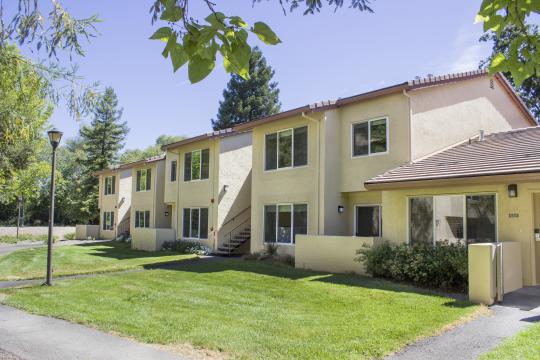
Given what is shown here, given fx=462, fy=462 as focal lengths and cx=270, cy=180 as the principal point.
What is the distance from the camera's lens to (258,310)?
9.09 metres

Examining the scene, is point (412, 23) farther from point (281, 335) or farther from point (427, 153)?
point (427, 153)

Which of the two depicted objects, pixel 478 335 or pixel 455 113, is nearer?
pixel 478 335

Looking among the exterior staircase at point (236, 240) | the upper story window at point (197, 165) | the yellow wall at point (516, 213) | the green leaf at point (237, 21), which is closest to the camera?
the green leaf at point (237, 21)

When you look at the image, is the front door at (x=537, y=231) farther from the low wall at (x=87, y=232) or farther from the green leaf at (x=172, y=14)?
the low wall at (x=87, y=232)

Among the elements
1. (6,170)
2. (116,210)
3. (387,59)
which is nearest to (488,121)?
(387,59)

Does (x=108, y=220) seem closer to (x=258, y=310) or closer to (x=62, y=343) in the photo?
(x=258, y=310)

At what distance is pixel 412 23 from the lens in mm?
5082

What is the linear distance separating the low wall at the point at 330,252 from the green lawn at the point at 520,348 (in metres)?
6.49

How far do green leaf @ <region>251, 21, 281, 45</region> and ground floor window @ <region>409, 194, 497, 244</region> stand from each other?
11.1 m

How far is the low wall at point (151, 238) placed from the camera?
2344cm

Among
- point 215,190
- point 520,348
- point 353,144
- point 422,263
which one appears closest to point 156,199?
point 215,190

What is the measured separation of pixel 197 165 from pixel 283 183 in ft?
23.2

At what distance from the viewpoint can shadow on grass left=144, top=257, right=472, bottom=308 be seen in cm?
1084

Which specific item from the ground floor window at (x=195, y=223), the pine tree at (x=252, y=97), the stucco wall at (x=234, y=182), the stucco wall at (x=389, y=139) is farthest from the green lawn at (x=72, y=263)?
the pine tree at (x=252, y=97)
